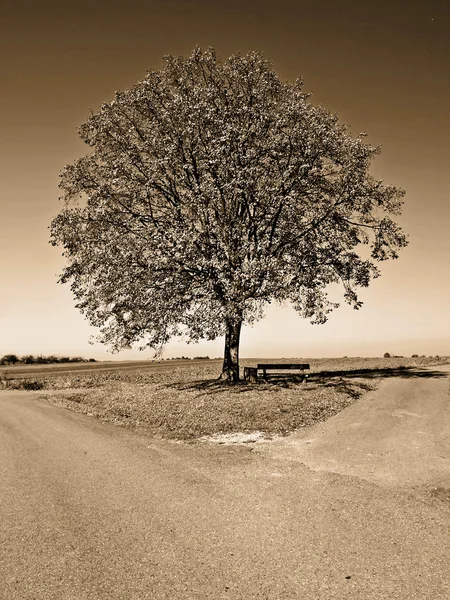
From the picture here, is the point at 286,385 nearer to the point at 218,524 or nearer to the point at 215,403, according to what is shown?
the point at 215,403

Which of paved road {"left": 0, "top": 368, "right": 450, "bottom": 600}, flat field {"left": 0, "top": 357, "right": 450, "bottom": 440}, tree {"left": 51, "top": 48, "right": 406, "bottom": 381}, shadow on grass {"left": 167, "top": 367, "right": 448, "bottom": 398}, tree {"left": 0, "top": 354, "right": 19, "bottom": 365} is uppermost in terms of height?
tree {"left": 51, "top": 48, "right": 406, "bottom": 381}

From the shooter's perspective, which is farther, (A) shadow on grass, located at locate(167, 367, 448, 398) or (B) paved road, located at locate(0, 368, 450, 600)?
(A) shadow on grass, located at locate(167, 367, 448, 398)

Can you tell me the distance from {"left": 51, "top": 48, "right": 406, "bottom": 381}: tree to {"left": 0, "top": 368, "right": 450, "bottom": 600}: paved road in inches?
420

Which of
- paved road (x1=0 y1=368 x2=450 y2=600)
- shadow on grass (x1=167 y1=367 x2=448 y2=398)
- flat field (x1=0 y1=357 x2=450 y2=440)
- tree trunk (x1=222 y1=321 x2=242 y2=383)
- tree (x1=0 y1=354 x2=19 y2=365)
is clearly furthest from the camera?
A: tree (x1=0 y1=354 x2=19 y2=365)

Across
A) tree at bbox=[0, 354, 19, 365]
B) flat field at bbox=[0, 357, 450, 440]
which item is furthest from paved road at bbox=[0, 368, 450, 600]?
tree at bbox=[0, 354, 19, 365]

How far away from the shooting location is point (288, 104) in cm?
2295

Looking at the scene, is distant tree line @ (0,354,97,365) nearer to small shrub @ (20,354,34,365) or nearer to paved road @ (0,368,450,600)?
small shrub @ (20,354,34,365)

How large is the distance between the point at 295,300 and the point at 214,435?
446 inches

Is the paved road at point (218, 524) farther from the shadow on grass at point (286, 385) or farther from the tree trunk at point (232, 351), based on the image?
the tree trunk at point (232, 351)

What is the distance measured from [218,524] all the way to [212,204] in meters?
16.7

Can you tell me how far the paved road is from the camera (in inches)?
190

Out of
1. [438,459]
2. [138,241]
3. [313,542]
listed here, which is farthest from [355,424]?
[138,241]

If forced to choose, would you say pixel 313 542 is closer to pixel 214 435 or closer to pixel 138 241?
pixel 214 435

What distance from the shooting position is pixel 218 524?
250 inches
